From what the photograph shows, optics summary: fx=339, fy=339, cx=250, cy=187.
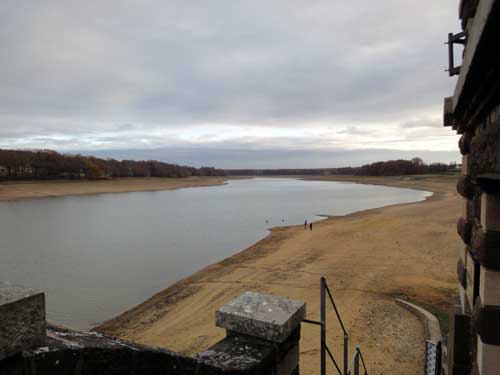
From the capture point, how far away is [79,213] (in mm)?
36500

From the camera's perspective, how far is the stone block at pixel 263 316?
2.05 m

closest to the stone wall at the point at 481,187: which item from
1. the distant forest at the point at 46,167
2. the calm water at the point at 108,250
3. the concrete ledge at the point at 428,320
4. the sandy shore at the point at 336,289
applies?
the sandy shore at the point at 336,289

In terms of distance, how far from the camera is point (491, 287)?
2.48m

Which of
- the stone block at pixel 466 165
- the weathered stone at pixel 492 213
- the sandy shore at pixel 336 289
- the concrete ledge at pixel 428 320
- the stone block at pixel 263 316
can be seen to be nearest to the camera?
the stone block at pixel 263 316

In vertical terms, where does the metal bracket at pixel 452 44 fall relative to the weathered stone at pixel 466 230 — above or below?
above

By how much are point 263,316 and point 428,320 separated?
7176mm

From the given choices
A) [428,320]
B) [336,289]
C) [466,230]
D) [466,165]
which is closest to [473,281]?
[466,230]

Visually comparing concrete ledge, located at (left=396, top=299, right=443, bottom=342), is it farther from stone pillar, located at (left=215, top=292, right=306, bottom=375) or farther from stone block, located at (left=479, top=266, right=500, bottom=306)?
stone pillar, located at (left=215, top=292, right=306, bottom=375)

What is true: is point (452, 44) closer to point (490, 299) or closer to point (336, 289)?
point (490, 299)

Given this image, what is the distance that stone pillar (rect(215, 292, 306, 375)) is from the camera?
6.76ft

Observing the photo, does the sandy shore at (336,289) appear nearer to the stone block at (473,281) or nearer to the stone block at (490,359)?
the stone block at (473,281)

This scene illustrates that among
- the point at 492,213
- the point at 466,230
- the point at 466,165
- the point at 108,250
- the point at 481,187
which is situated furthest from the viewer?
the point at 108,250

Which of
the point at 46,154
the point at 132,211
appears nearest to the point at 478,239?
the point at 132,211

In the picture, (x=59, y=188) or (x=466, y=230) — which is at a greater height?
(x=466, y=230)
